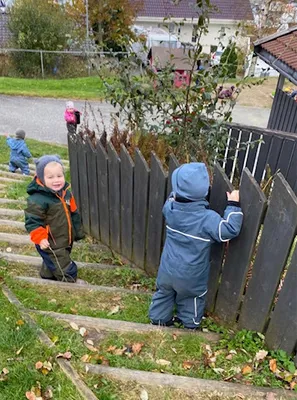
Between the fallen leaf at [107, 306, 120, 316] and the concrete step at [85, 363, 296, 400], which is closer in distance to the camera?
the concrete step at [85, 363, 296, 400]

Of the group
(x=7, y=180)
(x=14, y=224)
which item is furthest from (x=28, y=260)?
(x=7, y=180)

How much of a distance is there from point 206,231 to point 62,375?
1199 mm

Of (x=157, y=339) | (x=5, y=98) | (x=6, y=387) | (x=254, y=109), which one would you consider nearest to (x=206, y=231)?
(x=157, y=339)

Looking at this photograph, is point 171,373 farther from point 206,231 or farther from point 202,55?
point 202,55

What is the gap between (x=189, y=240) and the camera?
2504 millimetres

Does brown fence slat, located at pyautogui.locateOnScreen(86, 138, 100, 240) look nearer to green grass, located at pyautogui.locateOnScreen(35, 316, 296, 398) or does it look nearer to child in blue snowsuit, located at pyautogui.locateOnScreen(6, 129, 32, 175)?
green grass, located at pyautogui.locateOnScreen(35, 316, 296, 398)

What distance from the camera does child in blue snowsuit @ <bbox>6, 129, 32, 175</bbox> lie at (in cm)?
739

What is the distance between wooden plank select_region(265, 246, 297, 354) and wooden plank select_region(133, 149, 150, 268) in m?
1.46

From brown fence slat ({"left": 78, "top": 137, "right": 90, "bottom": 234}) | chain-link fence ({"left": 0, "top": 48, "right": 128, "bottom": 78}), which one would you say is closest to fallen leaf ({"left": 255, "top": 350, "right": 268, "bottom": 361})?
brown fence slat ({"left": 78, "top": 137, "right": 90, "bottom": 234})

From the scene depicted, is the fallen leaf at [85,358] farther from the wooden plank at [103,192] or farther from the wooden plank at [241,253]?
the wooden plank at [103,192]

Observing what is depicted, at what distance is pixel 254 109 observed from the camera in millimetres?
17953

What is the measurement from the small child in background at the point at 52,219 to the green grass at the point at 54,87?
1316cm

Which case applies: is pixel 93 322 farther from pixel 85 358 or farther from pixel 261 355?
pixel 261 355

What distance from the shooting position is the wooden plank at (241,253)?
2.29m
